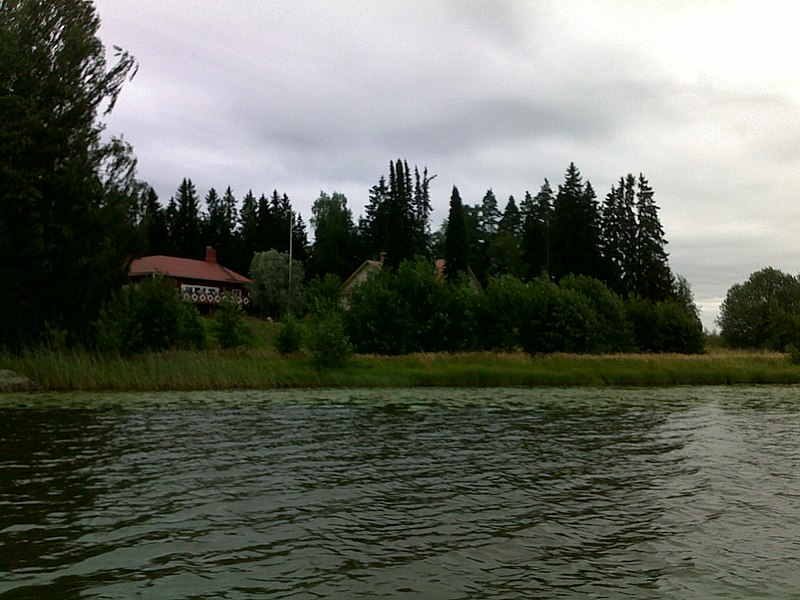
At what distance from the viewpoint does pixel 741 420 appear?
861 inches

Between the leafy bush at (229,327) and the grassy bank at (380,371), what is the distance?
2.30 metres

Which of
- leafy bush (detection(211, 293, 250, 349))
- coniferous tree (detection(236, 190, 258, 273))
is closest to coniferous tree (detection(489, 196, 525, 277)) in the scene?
coniferous tree (detection(236, 190, 258, 273))

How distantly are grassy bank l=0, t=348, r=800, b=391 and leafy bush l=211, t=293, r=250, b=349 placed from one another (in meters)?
2.30

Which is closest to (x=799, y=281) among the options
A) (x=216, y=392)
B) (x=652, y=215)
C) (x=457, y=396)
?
(x=652, y=215)

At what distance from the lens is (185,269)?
90.9m

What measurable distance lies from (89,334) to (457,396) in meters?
19.4

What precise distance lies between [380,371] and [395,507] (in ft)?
76.9

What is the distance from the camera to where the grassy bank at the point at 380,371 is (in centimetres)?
2951

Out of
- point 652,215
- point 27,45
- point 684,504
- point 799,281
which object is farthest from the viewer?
point 652,215

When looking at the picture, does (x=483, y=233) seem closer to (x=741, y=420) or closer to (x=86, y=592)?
(x=741, y=420)

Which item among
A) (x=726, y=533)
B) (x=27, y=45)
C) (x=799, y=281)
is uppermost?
(x=27, y=45)

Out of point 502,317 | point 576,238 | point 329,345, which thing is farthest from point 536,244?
point 329,345

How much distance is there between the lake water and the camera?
309 inches

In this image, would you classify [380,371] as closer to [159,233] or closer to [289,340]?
[289,340]
